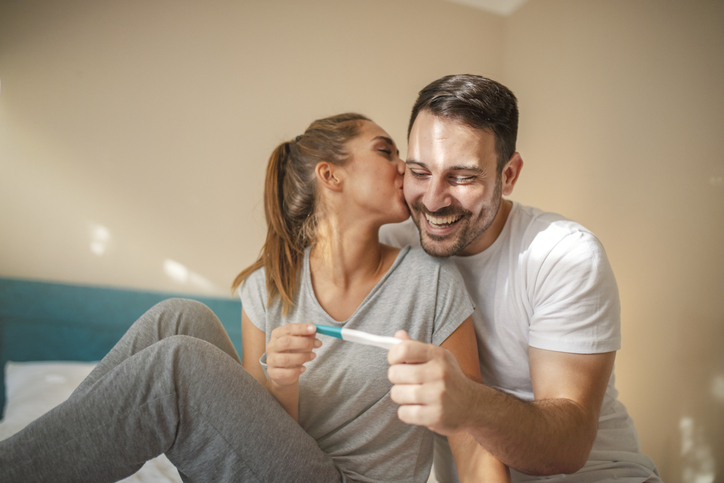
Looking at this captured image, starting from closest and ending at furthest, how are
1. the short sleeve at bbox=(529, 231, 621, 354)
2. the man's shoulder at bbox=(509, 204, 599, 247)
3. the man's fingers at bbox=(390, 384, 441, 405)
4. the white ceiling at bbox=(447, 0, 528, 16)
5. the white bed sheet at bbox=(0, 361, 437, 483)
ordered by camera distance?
the man's fingers at bbox=(390, 384, 441, 405) < the short sleeve at bbox=(529, 231, 621, 354) < the man's shoulder at bbox=(509, 204, 599, 247) < the white bed sheet at bbox=(0, 361, 437, 483) < the white ceiling at bbox=(447, 0, 528, 16)

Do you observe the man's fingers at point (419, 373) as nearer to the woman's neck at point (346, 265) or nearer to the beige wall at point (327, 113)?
the woman's neck at point (346, 265)

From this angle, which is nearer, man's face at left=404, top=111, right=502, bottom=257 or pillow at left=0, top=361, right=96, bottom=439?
man's face at left=404, top=111, right=502, bottom=257

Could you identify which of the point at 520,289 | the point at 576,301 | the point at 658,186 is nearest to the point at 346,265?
the point at 520,289

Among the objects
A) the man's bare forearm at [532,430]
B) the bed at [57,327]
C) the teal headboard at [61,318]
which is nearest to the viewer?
the man's bare forearm at [532,430]

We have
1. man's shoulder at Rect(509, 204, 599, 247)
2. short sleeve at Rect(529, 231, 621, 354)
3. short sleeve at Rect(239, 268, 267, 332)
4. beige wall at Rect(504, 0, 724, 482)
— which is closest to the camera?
short sleeve at Rect(529, 231, 621, 354)

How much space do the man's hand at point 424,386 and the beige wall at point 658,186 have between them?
4.11 ft

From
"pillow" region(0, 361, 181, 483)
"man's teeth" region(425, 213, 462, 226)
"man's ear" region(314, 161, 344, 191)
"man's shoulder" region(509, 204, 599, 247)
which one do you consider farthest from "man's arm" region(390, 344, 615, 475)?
"pillow" region(0, 361, 181, 483)

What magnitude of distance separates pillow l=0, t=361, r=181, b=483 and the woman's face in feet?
3.24

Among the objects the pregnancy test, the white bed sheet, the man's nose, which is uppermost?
the man's nose

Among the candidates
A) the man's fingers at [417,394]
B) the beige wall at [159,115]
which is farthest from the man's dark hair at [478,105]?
the beige wall at [159,115]

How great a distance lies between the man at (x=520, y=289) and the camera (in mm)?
945

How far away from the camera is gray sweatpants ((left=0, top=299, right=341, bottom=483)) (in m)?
0.77

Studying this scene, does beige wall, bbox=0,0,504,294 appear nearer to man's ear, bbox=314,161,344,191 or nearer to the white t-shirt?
man's ear, bbox=314,161,344,191

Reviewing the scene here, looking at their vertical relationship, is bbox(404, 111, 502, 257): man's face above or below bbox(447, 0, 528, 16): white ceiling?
below
